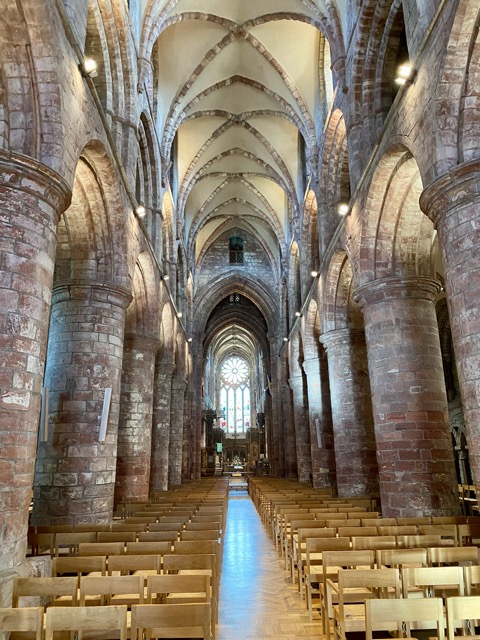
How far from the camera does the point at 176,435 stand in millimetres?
20656

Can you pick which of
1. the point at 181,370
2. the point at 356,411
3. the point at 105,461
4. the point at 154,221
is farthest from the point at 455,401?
the point at 105,461

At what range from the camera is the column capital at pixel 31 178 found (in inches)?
217

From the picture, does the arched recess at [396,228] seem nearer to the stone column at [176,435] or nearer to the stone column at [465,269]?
the stone column at [465,269]

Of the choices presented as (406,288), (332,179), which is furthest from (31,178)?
(332,179)

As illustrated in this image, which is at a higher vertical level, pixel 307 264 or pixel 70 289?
pixel 307 264

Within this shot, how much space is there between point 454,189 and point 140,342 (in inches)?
372

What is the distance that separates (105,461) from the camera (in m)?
8.68

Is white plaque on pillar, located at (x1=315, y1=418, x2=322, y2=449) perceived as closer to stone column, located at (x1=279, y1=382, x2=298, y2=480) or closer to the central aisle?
the central aisle

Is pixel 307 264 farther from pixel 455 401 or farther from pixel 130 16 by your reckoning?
pixel 130 16

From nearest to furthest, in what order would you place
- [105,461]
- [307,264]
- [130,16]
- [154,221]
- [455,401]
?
1. [105,461]
2. [130,16]
3. [154,221]
4. [307,264]
5. [455,401]

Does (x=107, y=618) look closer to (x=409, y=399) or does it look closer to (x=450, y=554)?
(x=450, y=554)

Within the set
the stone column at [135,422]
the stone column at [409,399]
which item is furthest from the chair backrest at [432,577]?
the stone column at [135,422]

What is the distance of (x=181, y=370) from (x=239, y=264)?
9.52 metres

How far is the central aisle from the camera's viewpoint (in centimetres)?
489
